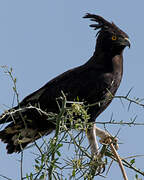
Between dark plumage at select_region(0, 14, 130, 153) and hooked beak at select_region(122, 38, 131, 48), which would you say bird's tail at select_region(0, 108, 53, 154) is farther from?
hooked beak at select_region(122, 38, 131, 48)

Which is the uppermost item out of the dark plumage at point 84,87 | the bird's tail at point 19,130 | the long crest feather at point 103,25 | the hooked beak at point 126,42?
the long crest feather at point 103,25

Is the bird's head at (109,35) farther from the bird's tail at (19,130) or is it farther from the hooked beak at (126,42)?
the bird's tail at (19,130)

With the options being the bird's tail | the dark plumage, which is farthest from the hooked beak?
the bird's tail

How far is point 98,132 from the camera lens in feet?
17.7

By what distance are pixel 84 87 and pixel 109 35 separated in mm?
984

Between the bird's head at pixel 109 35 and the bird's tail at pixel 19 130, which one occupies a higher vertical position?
the bird's head at pixel 109 35

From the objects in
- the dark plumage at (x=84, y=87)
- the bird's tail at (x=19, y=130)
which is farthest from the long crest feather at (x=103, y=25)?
the bird's tail at (x=19, y=130)

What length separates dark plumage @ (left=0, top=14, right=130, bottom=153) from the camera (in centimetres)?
569

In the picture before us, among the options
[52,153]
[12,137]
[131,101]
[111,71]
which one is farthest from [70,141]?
[111,71]

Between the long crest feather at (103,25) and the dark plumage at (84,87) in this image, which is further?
the long crest feather at (103,25)

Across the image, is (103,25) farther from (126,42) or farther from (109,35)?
(126,42)

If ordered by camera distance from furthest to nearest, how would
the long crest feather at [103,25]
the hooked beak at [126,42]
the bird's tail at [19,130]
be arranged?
the long crest feather at [103,25]
the hooked beak at [126,42]
the bird's tail at [19,130]

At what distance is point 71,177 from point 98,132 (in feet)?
8.34

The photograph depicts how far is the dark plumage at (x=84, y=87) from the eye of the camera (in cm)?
569
